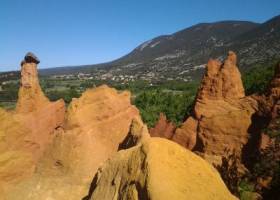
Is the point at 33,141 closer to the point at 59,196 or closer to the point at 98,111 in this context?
the point at 98,111

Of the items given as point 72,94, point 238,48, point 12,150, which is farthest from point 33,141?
point 238,48

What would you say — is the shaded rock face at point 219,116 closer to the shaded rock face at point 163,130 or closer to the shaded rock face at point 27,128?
the shaded rock face at point 163,130

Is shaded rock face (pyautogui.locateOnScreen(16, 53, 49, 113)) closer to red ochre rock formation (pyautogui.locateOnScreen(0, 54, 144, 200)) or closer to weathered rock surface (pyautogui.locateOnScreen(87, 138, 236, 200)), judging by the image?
red ochre rock formation (pyautogui.locateOnScreen(0, 54, 144, 200))

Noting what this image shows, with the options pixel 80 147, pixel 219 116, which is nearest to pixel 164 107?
pixel 219 116

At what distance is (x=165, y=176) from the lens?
9.78 m

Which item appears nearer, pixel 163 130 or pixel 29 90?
pixel 29 90

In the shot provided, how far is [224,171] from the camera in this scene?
54.6ft

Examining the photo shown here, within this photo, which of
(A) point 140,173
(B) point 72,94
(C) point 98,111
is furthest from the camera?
(B) point 72,94

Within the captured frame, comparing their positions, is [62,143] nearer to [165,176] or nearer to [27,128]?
[27,128]

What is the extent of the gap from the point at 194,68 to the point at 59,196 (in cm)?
18475

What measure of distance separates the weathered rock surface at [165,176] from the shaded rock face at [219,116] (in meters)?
10.4

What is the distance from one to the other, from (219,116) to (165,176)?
42.6 ft

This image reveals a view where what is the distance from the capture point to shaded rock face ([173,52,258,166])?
71.1 feet

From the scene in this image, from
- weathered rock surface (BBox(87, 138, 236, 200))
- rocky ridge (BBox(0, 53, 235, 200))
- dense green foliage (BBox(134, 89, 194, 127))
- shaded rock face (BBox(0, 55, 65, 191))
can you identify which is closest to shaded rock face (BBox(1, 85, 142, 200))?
rocky ridge (BBox(0, 53, 235, 200))
